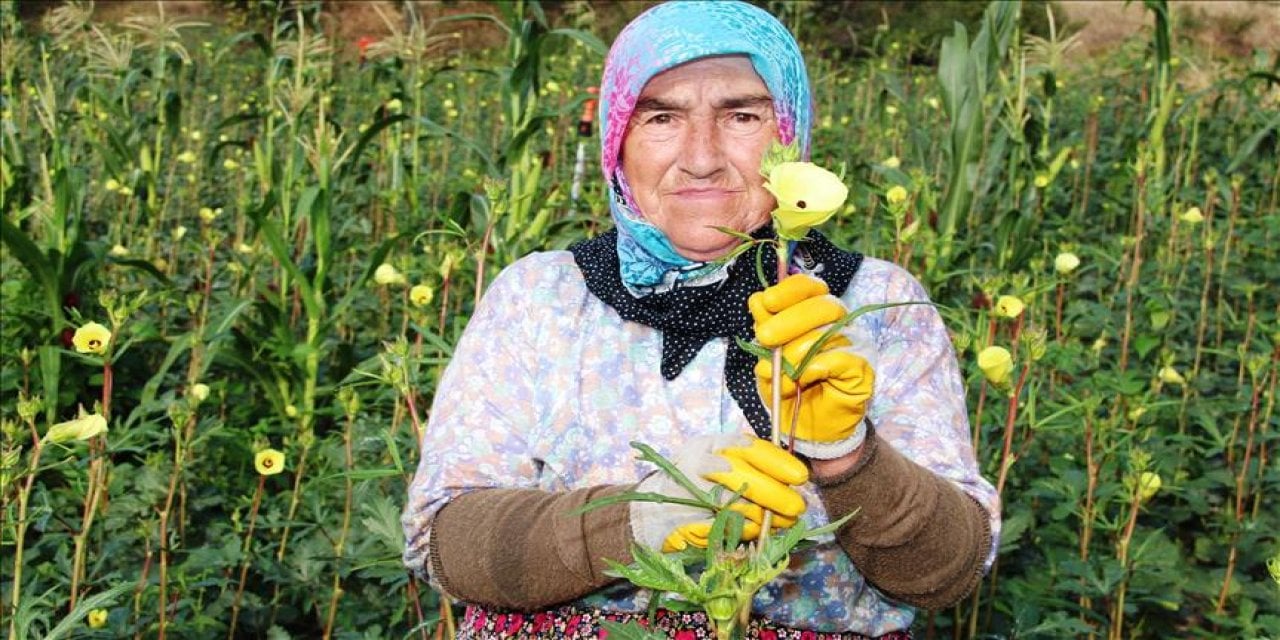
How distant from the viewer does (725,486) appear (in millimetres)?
1199

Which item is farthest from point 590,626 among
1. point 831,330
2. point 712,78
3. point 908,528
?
point 831,330

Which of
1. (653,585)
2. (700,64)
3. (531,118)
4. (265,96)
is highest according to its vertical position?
(700,64)

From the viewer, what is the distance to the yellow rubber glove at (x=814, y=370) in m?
1.12

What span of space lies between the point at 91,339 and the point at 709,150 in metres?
1.09

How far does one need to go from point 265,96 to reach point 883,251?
4916mm

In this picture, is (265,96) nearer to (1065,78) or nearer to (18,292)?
(18,292)

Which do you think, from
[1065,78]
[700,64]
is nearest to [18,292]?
[700,64]

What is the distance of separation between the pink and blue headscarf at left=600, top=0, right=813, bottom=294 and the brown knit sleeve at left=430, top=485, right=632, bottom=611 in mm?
357

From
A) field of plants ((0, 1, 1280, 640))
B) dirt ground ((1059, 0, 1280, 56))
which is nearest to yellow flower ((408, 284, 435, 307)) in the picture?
field of plants ((0, 1, 1280, 640))

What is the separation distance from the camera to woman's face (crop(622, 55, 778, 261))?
5.74 feet

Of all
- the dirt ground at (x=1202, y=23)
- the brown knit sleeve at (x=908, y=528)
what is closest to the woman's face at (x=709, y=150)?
the brown knit sleeve at (x=908, y=528)

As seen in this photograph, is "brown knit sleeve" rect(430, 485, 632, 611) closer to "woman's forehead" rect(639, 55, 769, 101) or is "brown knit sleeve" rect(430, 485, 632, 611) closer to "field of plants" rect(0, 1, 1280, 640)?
"field of plants" rect(0, 1, 1280, 640)

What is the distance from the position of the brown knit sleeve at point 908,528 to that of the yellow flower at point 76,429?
914 mm

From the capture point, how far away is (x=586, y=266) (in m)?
1.87
